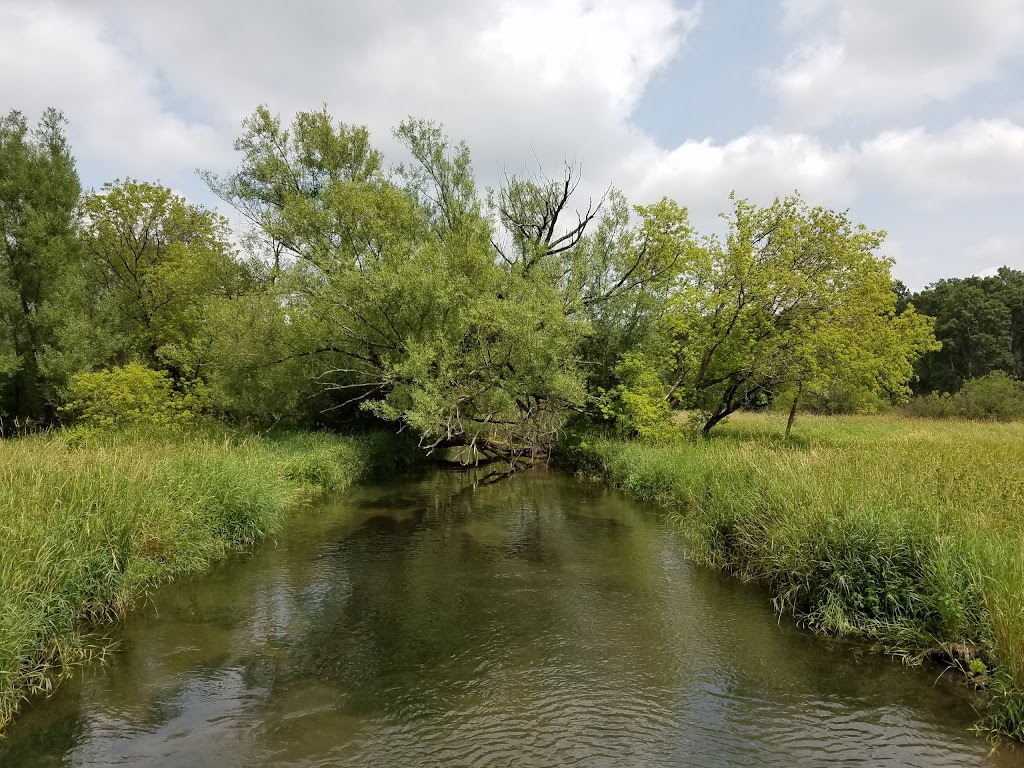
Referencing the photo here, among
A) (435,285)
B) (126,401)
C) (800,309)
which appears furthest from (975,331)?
(126,401)

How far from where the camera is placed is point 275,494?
14.4m

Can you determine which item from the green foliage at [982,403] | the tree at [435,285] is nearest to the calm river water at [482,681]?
the tree at [435,285]

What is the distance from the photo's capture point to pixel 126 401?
68.3 ft

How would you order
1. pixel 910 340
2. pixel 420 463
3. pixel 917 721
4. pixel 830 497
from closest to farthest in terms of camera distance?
pixel 917 721 < pixel 830 497 < pixel 910 340 < pixel 420 463

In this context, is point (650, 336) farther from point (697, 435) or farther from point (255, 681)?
point (255, 681)

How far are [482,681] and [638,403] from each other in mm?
16554

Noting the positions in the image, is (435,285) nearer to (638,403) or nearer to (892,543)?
(638,403)

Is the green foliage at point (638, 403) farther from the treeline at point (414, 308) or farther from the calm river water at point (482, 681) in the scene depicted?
the calm river water at point (482, 681)

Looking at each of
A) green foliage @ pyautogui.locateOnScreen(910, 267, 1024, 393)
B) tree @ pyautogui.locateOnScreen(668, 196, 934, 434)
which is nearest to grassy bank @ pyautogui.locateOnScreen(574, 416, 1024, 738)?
tree @ pyautogui.locateOnScreen(668, 196, 934, 434)

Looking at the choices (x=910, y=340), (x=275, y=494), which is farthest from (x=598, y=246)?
(x=275, y=494)

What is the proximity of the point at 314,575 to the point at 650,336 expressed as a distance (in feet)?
61.3

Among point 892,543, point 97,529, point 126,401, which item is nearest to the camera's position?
point 892,543

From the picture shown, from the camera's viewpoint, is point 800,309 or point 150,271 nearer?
point 800,309

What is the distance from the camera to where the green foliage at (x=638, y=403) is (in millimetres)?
22469
